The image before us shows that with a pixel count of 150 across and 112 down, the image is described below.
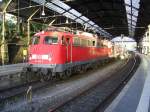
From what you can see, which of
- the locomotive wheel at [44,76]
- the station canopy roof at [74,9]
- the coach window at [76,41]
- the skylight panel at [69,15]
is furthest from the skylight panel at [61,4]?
the locomotive wheel at [44,76]

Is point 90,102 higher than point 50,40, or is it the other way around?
point 50,40

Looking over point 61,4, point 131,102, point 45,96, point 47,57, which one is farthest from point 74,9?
point 131,102

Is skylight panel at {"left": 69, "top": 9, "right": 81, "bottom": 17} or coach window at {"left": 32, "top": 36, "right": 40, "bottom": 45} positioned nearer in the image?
coach window at {"left": 32, "top": 36, "right": 40, "bottom": 45}

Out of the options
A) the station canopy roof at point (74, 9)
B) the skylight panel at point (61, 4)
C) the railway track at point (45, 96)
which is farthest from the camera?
the skylight panel at point (61, 4)

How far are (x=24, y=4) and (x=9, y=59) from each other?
6.90 metres

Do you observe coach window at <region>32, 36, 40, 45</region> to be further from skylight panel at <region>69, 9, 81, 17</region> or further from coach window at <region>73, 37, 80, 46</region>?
skylight panel at <region>69, 9, 81, 17</region>

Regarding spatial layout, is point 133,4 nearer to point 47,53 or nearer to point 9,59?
point 9,59

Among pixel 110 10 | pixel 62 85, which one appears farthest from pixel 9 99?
pixel 110 10

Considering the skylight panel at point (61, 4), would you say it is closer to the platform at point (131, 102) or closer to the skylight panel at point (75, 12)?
the skylight panel at point (75, 12)

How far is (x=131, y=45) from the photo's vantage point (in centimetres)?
13888

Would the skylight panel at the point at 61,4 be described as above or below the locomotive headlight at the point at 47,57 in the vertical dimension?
→ above

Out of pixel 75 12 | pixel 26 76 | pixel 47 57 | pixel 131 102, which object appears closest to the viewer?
pixel 131 102

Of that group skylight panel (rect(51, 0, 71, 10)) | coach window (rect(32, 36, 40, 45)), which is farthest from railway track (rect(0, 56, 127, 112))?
skylight panel (rect(51, 0, 71, 10))

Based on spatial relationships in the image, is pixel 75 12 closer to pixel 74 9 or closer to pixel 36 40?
pixel 74 9
